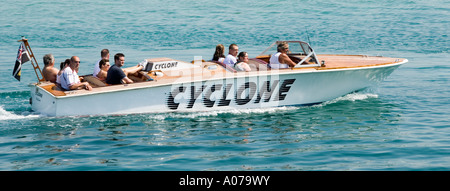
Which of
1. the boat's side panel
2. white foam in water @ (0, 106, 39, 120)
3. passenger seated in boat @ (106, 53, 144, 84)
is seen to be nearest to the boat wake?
passenger seated in boat @ (106, 53, 144, 84)

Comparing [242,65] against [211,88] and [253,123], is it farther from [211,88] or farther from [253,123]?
[253,123]

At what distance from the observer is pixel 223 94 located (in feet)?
38.5

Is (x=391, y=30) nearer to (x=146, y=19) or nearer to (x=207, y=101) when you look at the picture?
(x=146, y=19)

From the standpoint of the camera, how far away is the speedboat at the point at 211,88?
35.7 ft

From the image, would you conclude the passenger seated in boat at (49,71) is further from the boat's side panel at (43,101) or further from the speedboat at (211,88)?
the boat's side panel at (43,101)

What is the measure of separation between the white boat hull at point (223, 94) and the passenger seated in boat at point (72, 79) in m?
0.27

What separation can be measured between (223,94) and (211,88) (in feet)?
1.06

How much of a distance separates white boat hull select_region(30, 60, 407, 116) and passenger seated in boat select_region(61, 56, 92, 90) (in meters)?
0.27

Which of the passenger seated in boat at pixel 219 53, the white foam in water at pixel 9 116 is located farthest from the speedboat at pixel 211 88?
the passenger seated in boat at pixel 219 53

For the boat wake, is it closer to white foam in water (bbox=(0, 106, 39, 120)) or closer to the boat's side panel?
the boat's side panel

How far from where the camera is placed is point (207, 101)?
11711 mm

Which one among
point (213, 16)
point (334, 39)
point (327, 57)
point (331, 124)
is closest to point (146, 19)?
point (213, 16)

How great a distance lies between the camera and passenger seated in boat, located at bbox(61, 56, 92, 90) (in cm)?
1084

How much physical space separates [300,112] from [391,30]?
46.8ft
